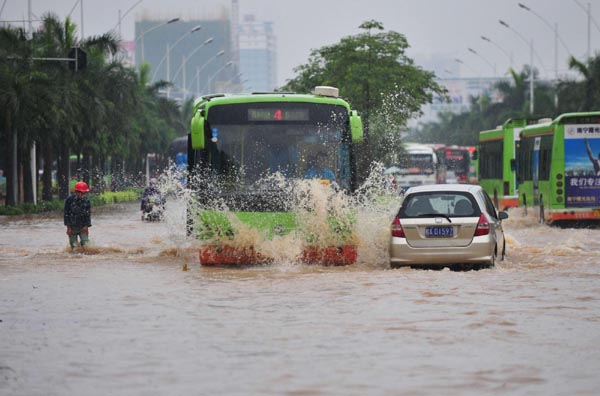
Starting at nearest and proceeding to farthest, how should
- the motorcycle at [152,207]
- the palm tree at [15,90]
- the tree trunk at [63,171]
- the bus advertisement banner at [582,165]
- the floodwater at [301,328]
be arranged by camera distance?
the floodwater at [301,328] < the bus advertisement banner at [582,165] < the motorcycle at [152,207] < the palm tree at [15,90] < the tree trunk at [63,171]

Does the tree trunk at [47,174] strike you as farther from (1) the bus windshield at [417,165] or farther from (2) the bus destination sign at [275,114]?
(2) the bus destination sign at [275,114]

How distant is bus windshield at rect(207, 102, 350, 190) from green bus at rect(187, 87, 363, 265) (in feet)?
0.05

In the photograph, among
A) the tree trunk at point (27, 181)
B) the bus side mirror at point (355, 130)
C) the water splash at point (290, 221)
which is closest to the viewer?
the water splash at point (290, 221)

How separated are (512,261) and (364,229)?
3021 millimetres

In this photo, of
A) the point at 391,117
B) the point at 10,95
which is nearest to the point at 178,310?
the point at 10,95

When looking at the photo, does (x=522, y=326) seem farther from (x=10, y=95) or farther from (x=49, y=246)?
(x=10, y=95)

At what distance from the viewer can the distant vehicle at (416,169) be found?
64500mm

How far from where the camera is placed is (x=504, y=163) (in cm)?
4322

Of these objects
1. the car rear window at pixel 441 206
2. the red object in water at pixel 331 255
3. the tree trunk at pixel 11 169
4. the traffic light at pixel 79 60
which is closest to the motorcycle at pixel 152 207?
the traffic light at pixel 79 60

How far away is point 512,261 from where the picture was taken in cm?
2370

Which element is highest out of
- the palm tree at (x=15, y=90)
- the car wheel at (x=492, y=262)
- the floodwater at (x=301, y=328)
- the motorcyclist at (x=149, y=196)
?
the palm tree at (x=15, y=90)

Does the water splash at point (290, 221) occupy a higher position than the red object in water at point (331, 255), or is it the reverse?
the water splash at point (290, 221)

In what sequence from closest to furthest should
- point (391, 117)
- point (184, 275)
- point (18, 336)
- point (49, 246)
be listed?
point (18, 336) → point (184, 275) → point (49, 246) → point (391, 117)

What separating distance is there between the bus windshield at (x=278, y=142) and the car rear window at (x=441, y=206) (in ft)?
6.18
